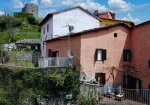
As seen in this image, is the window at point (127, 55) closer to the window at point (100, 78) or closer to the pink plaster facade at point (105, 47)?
the pink plaster facade at point (105, 47)

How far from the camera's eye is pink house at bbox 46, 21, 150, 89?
26.6 m

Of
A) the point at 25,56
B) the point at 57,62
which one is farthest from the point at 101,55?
the point at 25,56

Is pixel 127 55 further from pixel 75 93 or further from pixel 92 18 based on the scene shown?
pixel 92 18

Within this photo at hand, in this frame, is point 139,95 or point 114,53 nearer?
point 139,95

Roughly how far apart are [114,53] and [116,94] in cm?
430

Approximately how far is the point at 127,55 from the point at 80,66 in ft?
19.1

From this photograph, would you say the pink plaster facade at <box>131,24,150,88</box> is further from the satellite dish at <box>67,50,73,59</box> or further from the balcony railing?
the balcony railing

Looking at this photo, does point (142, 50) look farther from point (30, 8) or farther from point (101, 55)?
point (30, 8)

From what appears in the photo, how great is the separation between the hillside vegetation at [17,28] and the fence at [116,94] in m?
31.9

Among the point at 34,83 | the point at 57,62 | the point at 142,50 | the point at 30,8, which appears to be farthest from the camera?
the point at 30,8

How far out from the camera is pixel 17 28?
61625 millimetres

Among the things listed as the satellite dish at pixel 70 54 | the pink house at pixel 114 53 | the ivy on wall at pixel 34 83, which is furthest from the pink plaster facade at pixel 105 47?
the ivy on wall at pixel 34 83

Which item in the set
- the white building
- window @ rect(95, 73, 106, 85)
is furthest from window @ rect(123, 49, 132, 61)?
the white building

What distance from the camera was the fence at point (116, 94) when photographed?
78.2 feet
